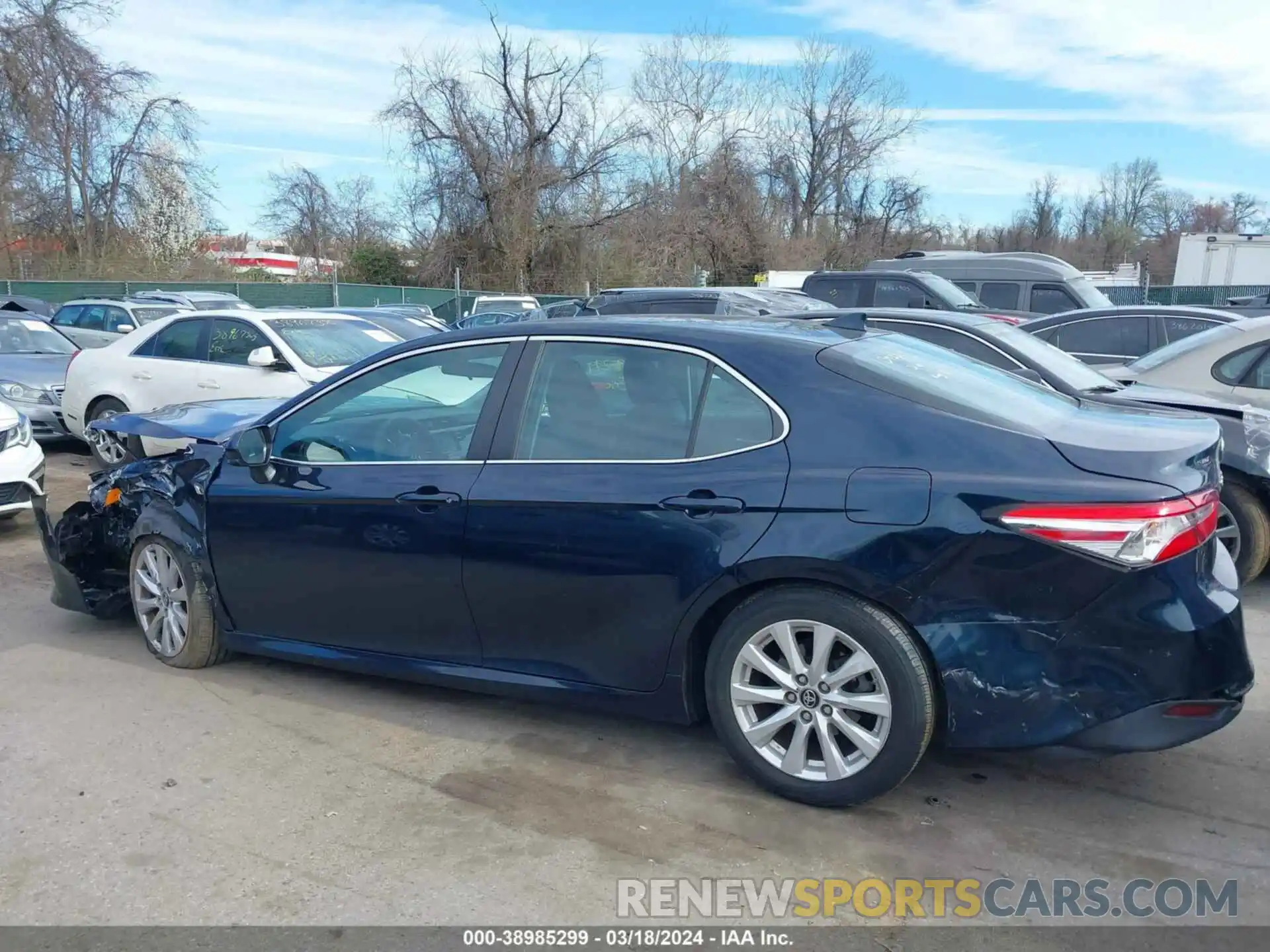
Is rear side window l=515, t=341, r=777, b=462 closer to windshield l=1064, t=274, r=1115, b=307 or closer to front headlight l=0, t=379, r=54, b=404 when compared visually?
front headlight l=0, t=379, r=54, b=404

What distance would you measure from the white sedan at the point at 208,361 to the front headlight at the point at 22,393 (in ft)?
1.86

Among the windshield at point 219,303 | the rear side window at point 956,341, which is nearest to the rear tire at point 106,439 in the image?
the rear side window at point 956,341

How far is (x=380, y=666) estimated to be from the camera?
14.0ft

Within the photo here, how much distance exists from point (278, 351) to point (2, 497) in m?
2.57

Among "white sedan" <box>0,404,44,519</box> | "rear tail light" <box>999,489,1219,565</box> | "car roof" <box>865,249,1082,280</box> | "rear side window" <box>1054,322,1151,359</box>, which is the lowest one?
"white sedan" <box>0,404,44,519</box>

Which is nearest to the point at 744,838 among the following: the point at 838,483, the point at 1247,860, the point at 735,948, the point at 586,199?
the point at 735,948

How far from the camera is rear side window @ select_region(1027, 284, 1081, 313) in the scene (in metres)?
16.2

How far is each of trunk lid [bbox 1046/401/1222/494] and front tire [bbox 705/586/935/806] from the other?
0.80 metres

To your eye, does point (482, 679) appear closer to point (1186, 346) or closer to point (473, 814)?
point (473, 814)

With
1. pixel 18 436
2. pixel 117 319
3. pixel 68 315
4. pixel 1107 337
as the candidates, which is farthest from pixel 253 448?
pixel 68 315

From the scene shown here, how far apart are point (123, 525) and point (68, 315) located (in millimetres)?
14471

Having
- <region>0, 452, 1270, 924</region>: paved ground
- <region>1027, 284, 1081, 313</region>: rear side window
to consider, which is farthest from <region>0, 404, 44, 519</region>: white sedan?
<region>1027, 284, 1081, 313</region>: rear side window

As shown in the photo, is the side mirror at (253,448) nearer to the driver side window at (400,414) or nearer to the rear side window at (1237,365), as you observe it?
the driver side window at (400,414)

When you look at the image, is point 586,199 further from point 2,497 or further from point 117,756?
point 117,756
